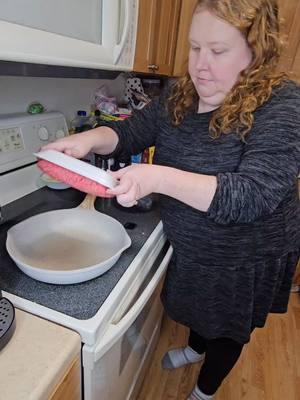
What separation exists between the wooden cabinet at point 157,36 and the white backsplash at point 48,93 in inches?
11.1

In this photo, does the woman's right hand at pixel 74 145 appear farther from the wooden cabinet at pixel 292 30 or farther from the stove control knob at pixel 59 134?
the wooden cabinet at pixel 292 30

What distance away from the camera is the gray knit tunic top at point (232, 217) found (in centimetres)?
53

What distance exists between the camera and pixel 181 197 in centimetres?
52

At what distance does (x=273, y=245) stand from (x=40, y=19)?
0.71 meters

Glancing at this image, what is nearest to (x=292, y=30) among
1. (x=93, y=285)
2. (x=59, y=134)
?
(x=59, y=134)

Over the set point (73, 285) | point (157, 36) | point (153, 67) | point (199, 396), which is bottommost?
point (199, 396)

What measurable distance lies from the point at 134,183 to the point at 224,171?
0.28 metres

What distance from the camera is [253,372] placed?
1.25m

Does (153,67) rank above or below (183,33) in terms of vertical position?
below

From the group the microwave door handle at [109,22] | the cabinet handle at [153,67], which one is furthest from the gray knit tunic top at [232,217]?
the cabinet handle at [153,67]

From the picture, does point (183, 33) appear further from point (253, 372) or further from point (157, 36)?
point (253, 372)

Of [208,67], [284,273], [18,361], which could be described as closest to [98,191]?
[18,361]

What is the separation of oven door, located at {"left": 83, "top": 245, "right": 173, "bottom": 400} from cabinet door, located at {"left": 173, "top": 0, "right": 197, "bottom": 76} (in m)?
0.96

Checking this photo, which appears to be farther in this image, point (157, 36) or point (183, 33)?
point (183, 33)
